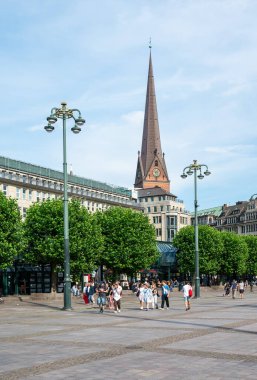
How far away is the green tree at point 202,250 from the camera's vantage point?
9125 cm

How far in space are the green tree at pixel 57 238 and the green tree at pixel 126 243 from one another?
1035 centimetres

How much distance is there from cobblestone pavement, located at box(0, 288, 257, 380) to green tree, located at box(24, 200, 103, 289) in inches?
1285

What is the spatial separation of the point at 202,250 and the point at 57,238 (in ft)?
115

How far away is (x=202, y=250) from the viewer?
91438 mm

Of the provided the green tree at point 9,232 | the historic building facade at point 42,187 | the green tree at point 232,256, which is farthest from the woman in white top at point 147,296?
the green tree at point 232,256

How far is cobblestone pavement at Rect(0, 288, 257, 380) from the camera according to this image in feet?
46.5

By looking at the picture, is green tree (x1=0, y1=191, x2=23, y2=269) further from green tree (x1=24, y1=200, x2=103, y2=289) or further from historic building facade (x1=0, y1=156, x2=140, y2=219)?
historic building facade (x1=0, y1=156, x2=140, y2=219)

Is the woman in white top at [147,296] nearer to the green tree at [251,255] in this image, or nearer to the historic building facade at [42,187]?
the historic building facade at [42,187]

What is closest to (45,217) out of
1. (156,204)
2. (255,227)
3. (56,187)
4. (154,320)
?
(154,320)

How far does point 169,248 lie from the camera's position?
10500 centimetres

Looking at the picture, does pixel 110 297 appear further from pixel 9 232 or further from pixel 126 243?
pixel 126 243

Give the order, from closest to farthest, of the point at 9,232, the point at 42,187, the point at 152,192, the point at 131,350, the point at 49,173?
the point at 131,350 < the point at 9,232 < the point at 42,187 < the point at 49,173 < the point at 152,192

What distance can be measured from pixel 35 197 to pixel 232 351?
94694mm

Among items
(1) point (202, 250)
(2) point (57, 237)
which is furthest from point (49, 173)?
(2) point (57, 237)
